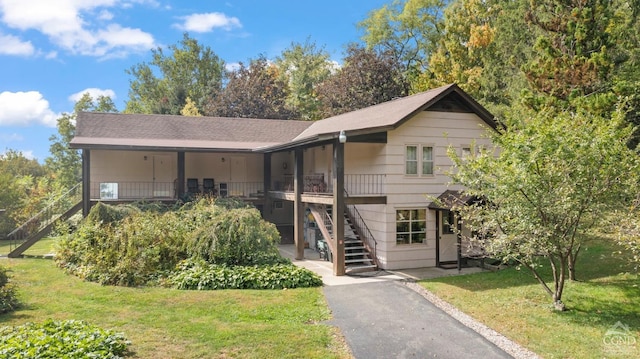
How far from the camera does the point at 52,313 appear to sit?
8711 mm

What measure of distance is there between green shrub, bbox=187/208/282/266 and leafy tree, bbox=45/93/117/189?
32663mm

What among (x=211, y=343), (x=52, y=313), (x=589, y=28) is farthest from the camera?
(x=589, y=28)

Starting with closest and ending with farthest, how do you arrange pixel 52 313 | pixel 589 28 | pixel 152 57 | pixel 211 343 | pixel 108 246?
pixel 211 343 → pixel 52 313 → pixel 108 246 → pixel 589 28 → pixel 152 57

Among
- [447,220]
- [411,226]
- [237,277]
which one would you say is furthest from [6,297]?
[447,220]

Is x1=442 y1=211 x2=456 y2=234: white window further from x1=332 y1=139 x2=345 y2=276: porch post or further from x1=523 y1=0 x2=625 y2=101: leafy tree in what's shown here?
x1=523 y1=0 x2=625 y2=101: leafy tree

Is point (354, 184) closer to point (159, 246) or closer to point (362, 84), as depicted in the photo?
point (159, 246)

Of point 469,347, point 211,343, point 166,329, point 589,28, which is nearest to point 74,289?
point 166,329

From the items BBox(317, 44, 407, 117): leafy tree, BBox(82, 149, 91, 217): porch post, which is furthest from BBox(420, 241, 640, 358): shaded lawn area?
BBox(317, 44, 407, 117): leafy tree

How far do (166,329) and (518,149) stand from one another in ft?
25.9

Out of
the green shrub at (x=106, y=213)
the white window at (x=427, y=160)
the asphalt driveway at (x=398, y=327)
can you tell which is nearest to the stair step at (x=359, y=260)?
the asphalt driveway at (x=398, y=327)

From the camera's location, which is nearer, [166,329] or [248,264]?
[166,329]

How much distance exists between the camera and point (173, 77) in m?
45.5

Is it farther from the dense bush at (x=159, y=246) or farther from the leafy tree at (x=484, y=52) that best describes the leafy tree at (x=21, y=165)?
the leafy tree at (x=484, y=52)

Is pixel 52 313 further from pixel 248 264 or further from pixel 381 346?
pixel 381 346
